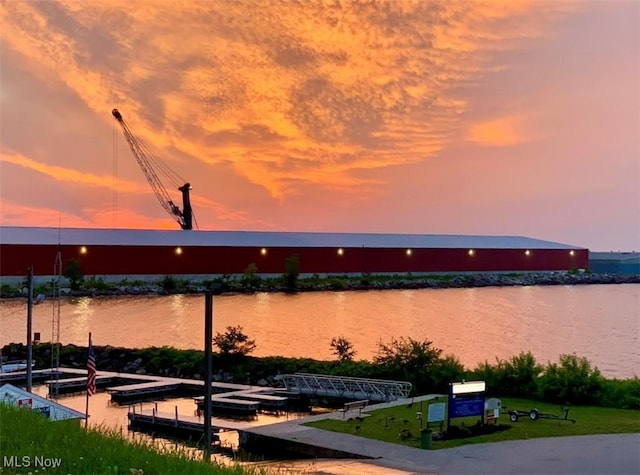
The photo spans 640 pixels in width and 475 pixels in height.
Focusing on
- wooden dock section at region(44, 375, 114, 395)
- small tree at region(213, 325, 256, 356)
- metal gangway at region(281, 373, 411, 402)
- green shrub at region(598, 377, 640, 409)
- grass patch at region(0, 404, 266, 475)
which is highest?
grass patch at region(0, 404, 266, 475)

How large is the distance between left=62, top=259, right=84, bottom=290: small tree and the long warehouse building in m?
0.58

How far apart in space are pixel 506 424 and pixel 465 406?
0.92 metres

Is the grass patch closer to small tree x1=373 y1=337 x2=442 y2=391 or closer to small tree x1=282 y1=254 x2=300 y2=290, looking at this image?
small tree x1=373 y1=337 x2=442 y2=391

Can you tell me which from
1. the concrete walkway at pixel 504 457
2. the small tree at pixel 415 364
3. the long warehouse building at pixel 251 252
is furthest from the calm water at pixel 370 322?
the concrete walkway at pixel 504 457

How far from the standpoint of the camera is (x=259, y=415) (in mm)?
16391

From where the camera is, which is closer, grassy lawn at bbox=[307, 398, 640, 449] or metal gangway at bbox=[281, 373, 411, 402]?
grassy lawn at bbox=[307, 398, 640, 449]

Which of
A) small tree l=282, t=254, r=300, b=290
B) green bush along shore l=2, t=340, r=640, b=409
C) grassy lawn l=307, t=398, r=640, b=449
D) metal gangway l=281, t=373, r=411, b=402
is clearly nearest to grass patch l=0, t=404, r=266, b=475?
grassy lawn l=307, t=398, r=640, b=449

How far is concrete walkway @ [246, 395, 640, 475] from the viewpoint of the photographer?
9.69 m

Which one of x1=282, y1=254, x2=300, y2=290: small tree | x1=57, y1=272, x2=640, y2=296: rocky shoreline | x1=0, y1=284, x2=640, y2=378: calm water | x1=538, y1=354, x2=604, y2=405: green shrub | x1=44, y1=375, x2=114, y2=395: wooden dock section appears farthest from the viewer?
x1=282, y1=254, x2=300, y2=290: small tree

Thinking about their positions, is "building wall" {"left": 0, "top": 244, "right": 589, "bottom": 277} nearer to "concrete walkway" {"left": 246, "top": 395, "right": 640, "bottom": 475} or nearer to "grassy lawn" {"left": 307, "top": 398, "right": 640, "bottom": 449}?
"grassy lawn" {"left": 307, "top": 398, "right": 640, "bottom": 449}

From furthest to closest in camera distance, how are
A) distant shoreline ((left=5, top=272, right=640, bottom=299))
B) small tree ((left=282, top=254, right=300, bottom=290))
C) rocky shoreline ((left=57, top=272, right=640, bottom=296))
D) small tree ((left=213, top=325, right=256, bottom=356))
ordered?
small tree ((left=282, top=254, right=300, bottom=290)), rocky shoreline ((left=57, top=272, right=640, bottom=296)), distant shoreline ((left=5, top=272, right=640, bottom=299)), small tree ((left=213, top=325, right=256, bottom=356))

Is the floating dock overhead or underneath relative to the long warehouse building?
underneath

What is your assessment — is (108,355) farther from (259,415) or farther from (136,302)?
(136,302)

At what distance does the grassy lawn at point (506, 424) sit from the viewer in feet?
39.1
